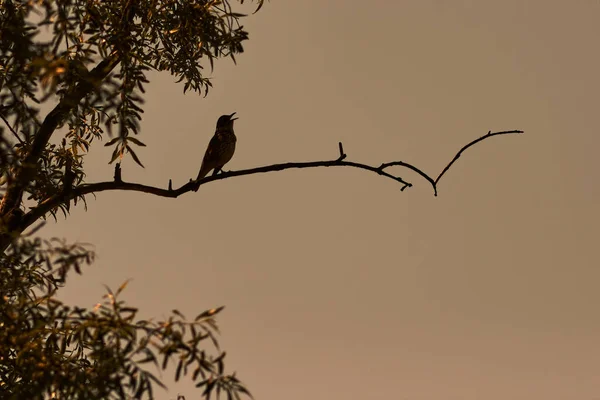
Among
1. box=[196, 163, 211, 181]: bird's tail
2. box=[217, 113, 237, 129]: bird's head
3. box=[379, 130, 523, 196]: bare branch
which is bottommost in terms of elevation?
box=[379, 130, 523, 196]: bare branch

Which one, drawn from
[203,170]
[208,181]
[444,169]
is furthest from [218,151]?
[444,169]

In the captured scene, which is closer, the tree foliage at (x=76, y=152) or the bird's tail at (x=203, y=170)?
the tree foliage at (x=76, y=152)

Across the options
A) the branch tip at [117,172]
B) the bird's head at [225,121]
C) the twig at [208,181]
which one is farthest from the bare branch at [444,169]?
the bird's head at [225,121]

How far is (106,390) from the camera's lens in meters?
3.66

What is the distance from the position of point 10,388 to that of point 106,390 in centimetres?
173

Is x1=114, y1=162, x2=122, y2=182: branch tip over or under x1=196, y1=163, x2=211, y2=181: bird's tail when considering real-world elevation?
under

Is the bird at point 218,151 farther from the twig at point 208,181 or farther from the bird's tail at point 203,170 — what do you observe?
the twig at point 208,181

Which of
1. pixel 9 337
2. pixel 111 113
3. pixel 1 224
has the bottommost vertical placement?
pixel 9 337

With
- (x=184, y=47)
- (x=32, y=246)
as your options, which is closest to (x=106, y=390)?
(x=32, y=246)

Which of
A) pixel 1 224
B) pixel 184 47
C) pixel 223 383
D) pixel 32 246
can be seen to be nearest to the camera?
pixel 223 383

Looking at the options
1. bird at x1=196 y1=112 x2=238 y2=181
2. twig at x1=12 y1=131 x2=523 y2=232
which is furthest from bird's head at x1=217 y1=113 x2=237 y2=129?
twig at x1=12 y1=131 x2=523 y2=232

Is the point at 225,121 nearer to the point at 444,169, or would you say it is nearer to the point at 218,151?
the point at 218,151

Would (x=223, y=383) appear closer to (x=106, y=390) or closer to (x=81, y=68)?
(x=106, y=390)

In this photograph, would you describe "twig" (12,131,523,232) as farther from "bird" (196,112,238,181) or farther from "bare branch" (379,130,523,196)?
"bird" (196,112,238,181)
